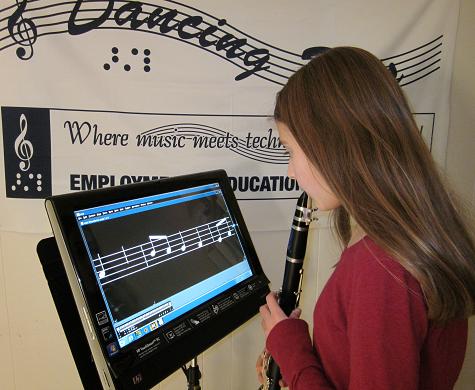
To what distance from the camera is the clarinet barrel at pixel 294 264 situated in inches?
34.7

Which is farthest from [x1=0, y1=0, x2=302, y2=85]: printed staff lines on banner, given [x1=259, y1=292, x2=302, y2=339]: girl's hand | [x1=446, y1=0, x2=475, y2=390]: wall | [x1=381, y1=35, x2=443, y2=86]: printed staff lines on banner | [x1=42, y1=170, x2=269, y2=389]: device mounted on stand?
[x1=259, y1=292, x2=302, y2=339]: girl's hand

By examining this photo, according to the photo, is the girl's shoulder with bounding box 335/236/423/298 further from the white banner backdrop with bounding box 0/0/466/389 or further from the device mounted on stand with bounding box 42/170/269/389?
the white banner backdrop with bounding box 0/0/466/389

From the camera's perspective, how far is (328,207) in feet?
2.40

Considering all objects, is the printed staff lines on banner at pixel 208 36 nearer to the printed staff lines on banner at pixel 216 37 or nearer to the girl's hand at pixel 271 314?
the printed staff lines on banner at pixel 216 37

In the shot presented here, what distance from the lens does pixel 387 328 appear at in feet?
1.83

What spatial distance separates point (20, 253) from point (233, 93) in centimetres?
94

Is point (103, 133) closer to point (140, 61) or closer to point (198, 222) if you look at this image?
point (140, 61)

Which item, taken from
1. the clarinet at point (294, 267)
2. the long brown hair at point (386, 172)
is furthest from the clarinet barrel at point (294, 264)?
the long brown hair at point (386, 172)

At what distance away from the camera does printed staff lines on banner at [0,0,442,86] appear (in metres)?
1.16

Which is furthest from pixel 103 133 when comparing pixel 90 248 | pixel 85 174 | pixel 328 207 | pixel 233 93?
pixel 328 207

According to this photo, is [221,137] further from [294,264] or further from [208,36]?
[294,264]

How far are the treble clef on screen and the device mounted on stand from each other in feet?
2.48

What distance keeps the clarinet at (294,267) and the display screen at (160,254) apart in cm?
10

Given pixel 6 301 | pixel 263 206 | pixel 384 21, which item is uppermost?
pixel 384 21
